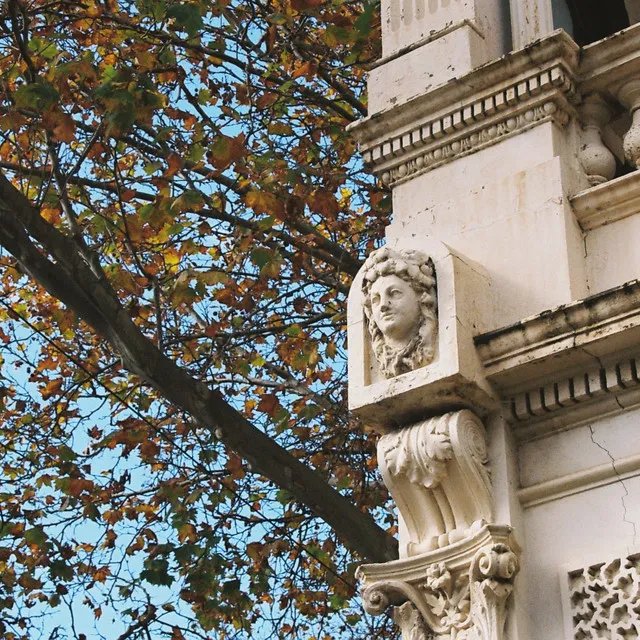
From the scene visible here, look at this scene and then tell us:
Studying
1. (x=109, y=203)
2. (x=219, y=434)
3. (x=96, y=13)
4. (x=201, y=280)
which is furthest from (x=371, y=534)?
(x=96, y=13)

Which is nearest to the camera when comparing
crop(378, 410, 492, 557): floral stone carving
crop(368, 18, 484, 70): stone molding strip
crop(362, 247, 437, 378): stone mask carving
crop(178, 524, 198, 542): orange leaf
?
crop(378, 410, 492, 557): floral stone carving

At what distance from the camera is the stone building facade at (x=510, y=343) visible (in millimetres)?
6312

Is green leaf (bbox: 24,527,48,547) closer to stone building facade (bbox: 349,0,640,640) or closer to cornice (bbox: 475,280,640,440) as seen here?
stone building facade (bbox: 349,0,640,640)

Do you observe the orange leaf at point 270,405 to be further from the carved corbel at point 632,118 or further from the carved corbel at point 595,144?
the carved corbel at point 632,118

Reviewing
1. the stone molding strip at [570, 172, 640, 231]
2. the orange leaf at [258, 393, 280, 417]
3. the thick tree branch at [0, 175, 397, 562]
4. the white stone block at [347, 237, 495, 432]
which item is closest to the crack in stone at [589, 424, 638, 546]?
the white stone block at [347, 237, 495, 432]

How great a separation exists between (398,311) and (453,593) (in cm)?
125

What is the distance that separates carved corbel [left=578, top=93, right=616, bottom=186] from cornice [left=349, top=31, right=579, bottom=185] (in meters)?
0.11

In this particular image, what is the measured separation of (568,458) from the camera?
656 cm

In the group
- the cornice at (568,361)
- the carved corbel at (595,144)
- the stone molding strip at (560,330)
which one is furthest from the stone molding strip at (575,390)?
the carved corbel at (595,144)

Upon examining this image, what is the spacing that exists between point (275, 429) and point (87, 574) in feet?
6.88

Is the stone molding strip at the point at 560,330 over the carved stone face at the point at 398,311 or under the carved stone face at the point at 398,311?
under

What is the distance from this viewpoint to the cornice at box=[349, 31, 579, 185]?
24.0 ft

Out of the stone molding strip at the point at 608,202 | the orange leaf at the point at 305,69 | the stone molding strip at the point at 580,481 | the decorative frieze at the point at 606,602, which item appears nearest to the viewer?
the decorative frieze at the point at 606,602

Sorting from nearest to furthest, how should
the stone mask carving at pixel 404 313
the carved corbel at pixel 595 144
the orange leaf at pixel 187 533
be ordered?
the stone mask carving at pixel 404 313
the carved corbel at pixel 595 144
the orange leaf at pixel 187 533
